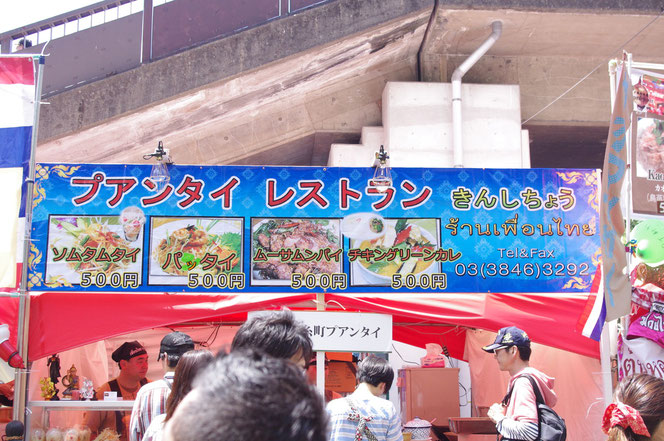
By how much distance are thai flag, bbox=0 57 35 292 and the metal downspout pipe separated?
4786mm

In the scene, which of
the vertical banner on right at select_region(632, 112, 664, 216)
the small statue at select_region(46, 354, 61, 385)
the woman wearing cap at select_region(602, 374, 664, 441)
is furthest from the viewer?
the small statue at select_region(46, 354, 61, 385)

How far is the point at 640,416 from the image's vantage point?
2451 mm

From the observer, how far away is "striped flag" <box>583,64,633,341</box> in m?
5.09

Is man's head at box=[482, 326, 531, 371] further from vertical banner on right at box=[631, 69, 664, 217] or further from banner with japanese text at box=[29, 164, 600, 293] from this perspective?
vertical banner on right at box=[631, 69, 664, 217]

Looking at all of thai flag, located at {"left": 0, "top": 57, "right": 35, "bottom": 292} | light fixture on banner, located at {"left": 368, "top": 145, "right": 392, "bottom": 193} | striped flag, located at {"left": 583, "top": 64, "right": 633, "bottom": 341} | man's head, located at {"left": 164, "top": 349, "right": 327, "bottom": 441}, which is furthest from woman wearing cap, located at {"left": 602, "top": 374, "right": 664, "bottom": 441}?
thai flag, located at {"left": 0, "top": 57, "right": 35, "bottom": 292}

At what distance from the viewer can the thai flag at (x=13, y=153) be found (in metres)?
5.73

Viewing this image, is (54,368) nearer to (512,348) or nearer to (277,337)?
(512,348)

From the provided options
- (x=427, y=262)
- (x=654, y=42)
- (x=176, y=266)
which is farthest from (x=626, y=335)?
(x=654, y=42)

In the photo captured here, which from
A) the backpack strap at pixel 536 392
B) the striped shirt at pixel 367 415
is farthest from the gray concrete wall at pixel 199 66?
the backpack strap at pixel 536 392

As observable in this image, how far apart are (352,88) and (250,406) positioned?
8.58m

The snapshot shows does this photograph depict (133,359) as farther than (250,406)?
Yes

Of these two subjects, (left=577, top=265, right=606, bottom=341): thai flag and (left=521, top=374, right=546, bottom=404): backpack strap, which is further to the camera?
(left=577, top=265, right=606, bottom=341): thai flag

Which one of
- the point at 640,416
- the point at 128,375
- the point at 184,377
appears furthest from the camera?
the point at 128,375

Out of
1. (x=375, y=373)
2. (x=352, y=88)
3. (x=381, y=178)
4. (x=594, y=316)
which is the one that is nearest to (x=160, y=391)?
(x=375, y=373)
